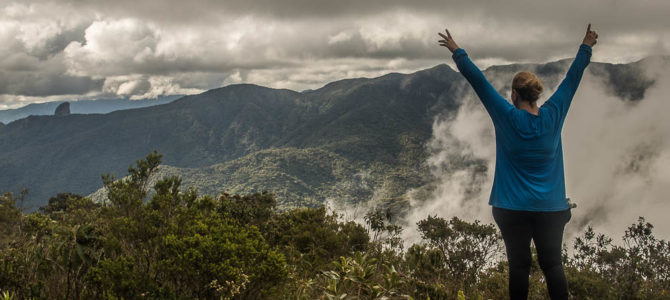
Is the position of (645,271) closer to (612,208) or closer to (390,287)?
(390,287)

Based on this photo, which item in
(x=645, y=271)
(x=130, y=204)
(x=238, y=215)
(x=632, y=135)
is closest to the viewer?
(x=130, y=204)

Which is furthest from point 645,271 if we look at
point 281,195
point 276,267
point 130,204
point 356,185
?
point 356,185

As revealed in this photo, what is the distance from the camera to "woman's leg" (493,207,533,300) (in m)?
2.60

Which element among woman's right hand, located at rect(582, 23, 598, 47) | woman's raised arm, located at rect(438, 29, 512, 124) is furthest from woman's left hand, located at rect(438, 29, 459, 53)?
woman's right hand, located at rect(582, 23, 598, 47)

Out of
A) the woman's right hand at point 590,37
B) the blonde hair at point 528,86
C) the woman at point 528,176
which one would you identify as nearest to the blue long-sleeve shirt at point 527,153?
the woman at point 528,176

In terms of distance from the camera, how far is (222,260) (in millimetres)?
3119

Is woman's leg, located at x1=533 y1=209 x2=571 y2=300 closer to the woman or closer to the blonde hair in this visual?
the woman

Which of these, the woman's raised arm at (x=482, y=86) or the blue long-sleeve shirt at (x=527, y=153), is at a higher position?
the woman's raised arm at (x=482, y=86)

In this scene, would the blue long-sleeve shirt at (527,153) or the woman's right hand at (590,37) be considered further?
the woman's right hand at (590,37)

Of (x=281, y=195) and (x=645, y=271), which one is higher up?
(x=645, y=271)

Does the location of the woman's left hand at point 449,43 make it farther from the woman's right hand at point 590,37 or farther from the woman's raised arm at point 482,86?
the woman's right hand at point 590,37

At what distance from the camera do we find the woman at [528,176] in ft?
8.38

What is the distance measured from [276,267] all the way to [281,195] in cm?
15446

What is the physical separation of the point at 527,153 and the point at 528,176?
14 cm
